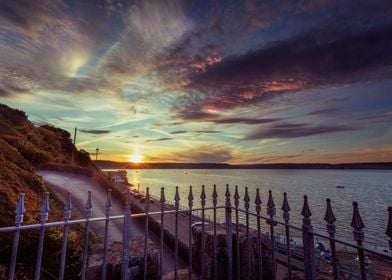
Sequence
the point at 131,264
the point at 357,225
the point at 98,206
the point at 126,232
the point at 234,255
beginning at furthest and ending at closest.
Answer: the point at 98,206, the point at 131,264, the point at 234,255, the point at 126,232, the point at 357,225

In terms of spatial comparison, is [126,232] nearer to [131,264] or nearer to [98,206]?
[131,264]

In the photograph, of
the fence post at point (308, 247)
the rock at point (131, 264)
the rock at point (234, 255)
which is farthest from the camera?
the rock at point (131, 264)

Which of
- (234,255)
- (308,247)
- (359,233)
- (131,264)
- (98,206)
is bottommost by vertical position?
(131,264)

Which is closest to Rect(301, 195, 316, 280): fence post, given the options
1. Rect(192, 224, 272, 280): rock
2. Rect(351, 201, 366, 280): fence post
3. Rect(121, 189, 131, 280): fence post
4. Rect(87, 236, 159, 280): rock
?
A: Rect(351, 201, 366, 280): fence post

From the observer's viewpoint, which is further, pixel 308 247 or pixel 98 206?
pixel 98 206

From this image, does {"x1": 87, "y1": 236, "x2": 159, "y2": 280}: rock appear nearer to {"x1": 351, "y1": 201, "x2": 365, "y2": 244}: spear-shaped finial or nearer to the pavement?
the pavement

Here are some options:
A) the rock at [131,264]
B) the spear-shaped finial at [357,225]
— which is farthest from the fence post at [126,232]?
the spear-shaped finial at [357,225]

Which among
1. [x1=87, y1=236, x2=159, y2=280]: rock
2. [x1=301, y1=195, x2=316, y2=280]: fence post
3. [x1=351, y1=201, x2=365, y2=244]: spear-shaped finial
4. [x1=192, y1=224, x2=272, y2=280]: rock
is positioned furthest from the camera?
[x1=87, y1=236, x2=159, y2=280]: rock

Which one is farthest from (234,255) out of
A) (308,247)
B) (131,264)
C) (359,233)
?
(359,233)

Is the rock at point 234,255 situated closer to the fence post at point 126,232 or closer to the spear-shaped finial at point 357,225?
the fence post at point 126,232

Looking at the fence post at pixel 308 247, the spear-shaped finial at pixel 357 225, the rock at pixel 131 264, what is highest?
the spear-shaped finial at pixel 357 225

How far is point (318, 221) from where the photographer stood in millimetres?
38062

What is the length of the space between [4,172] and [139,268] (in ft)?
17.8

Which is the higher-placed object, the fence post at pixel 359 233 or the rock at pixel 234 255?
the fence post at pixel 359 233
